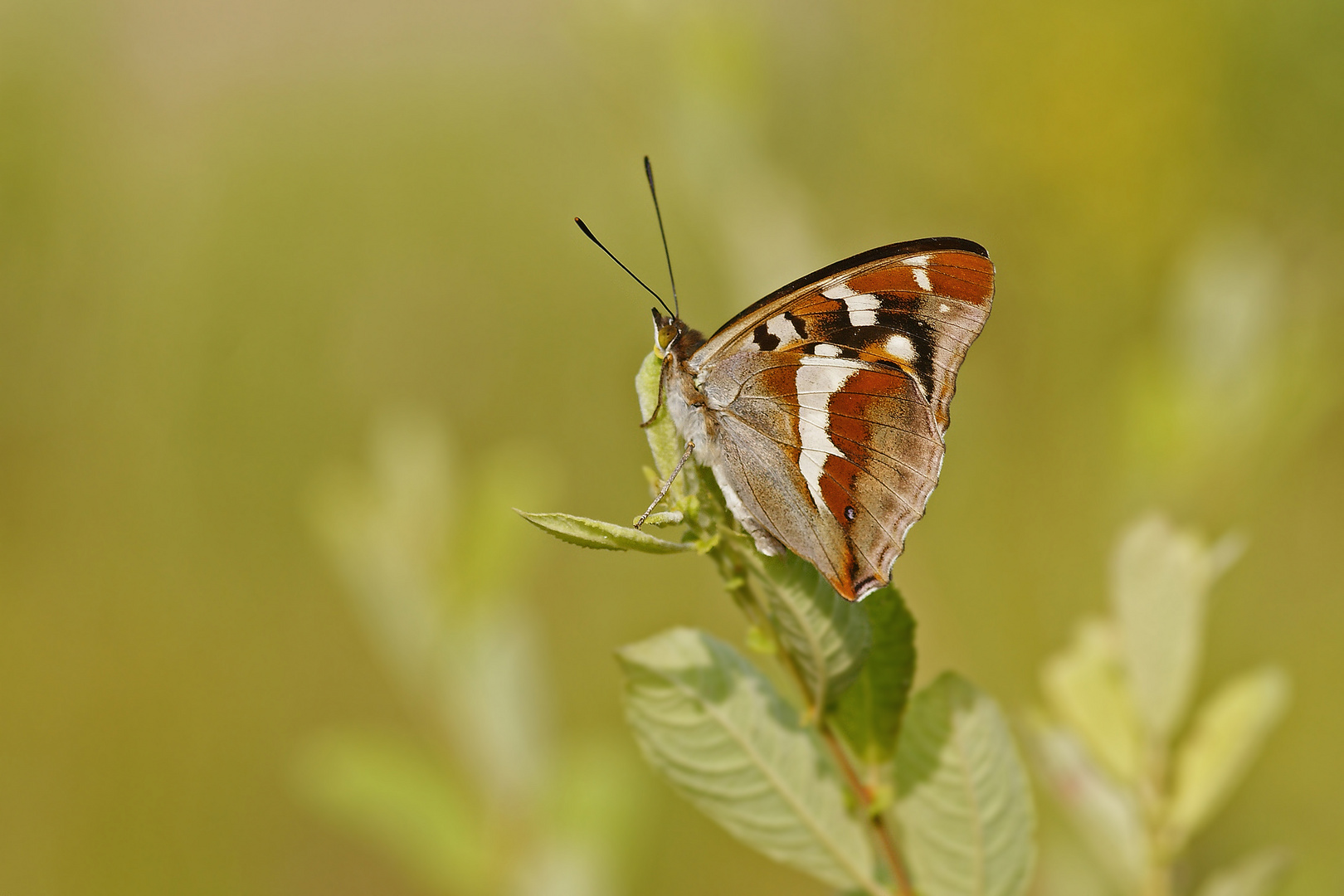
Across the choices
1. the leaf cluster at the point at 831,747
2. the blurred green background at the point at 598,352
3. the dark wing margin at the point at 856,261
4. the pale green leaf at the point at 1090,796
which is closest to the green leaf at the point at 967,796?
the leaf cluster at the point at 831,747

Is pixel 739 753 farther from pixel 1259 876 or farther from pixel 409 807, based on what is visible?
pixel 409 807

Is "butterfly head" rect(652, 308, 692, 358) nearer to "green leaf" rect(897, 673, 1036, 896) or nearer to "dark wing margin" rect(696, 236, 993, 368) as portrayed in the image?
"dark wing margin" rect(696, 236, 993, 368)

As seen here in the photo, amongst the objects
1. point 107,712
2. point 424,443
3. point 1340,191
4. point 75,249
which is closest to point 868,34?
point 1340,191

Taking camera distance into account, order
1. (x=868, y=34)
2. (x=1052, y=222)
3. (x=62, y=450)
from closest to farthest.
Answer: (x=1052, y=222), (x=868, y=34), (x=62, y=450)

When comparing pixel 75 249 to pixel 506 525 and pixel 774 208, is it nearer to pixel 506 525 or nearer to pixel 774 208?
pixel 774 208

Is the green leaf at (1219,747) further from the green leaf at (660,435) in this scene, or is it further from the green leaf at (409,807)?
the green leaf at (409,807)

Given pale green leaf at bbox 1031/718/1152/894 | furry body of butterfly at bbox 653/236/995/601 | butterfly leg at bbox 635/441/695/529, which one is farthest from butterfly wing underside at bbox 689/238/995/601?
pale green leaf at bbox 1031/718/1152/894

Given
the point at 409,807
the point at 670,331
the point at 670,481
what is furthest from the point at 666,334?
the point at 409,807

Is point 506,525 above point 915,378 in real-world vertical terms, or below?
below
